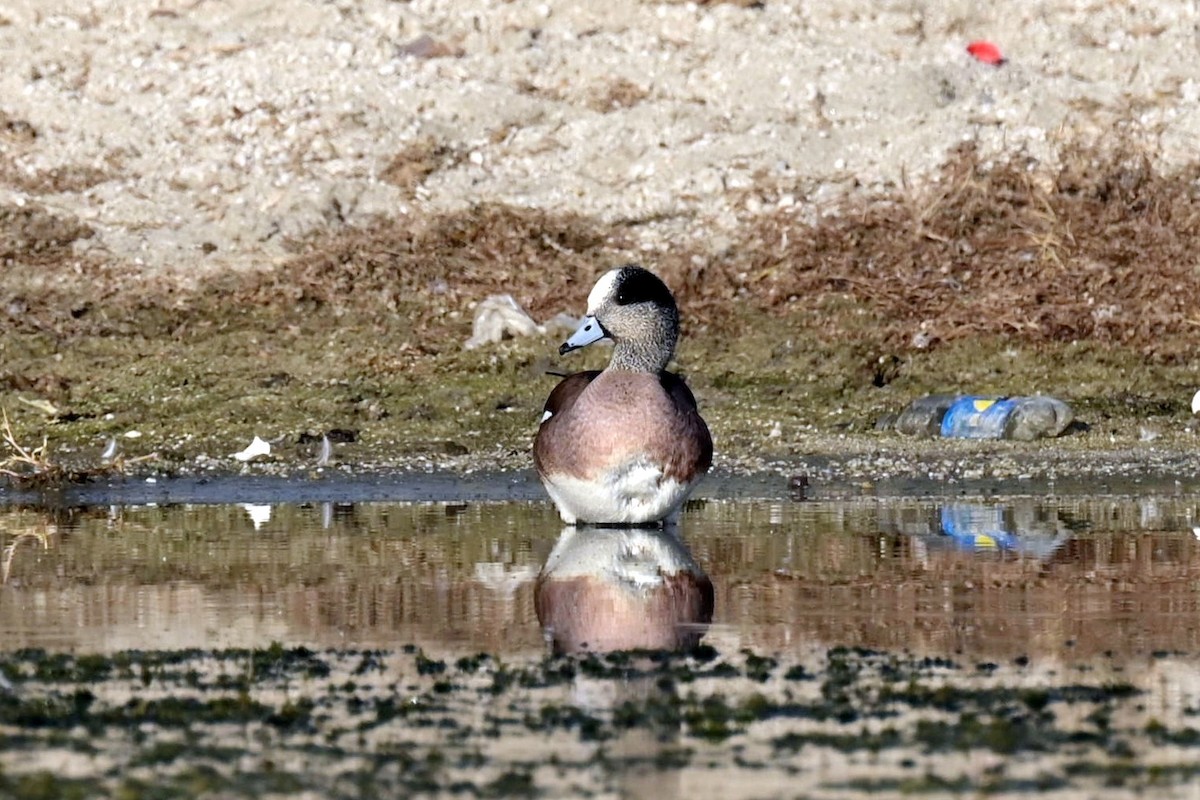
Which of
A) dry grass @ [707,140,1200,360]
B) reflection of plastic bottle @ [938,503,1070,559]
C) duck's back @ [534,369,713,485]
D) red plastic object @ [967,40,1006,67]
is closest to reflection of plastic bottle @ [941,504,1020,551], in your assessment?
reflection of plastic bottle @ [938,503,1070,559]

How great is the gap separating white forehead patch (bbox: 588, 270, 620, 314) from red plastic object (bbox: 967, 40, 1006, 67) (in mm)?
9509

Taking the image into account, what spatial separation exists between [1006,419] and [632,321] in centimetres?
321

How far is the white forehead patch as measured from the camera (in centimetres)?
1136

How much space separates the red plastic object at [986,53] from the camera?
66.2ft

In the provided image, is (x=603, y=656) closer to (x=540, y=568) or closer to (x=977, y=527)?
(x=540, y=568)

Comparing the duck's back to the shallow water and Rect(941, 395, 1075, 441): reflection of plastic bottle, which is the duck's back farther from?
Rect(941, 395, 1075, 441): reflection of plastic bottle

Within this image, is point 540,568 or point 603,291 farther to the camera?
point 603,291

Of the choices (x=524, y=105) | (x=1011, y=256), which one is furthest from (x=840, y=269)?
(x=524, y=105)

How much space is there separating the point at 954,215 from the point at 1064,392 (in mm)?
3036

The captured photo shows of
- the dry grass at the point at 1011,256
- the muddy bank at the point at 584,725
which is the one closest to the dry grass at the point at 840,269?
the dry grass at the point at 1011,256

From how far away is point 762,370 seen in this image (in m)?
15.1

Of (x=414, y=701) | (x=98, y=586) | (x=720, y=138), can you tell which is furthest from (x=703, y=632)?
(x=720, y=138)

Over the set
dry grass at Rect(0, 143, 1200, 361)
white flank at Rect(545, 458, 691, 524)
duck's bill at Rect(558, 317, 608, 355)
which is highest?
dry grass at Rect(0, 143, 1200, 361)

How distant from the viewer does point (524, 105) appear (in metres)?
19.6
